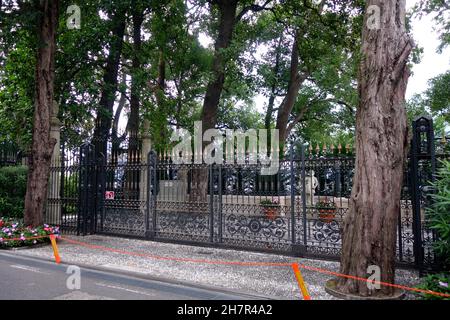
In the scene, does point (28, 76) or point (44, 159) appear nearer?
point (44, 159)

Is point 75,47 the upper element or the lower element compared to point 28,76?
upper

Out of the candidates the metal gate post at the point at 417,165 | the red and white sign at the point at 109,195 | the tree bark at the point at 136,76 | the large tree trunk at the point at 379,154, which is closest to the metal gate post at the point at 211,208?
the red and white sign at the point at 109,195

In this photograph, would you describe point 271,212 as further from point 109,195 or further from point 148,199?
point 109,195

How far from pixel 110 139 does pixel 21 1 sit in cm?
565

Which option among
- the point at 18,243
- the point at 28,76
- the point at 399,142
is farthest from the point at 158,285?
the point at 28,76

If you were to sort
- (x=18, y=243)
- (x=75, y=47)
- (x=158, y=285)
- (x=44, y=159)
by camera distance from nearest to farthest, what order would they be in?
(x=158, y=285)
(x=18, y=243)
(x=44, y=159)
(x=75, y=47)

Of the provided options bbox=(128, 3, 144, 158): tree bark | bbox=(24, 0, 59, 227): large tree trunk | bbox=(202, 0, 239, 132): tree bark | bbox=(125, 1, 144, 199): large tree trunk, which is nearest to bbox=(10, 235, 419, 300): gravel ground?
bbox=(24, 0, 59, 227): large tree trunk

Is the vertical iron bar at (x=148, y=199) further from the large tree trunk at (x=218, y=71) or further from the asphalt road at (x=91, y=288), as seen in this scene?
the large tree trunk at (x=218, y=71)

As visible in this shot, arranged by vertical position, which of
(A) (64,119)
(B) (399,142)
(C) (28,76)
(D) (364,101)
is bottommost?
(B) (399,142)

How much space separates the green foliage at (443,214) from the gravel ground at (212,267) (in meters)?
0.89

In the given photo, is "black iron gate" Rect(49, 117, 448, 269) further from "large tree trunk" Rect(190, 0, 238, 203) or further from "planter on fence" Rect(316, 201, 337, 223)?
"large tree trunk" Rect(190, 0, 238, 203)

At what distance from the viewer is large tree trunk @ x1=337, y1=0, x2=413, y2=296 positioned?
5.82m

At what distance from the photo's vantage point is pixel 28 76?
15.6m

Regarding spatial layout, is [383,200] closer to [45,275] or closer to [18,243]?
[45,275]
